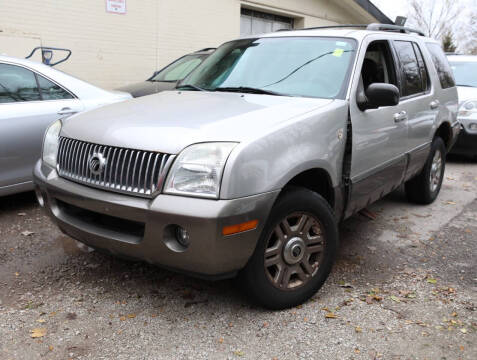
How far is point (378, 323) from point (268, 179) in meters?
1.17

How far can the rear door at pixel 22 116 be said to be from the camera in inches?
176

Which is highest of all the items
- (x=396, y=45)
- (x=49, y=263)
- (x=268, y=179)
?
(x=396, y=45)

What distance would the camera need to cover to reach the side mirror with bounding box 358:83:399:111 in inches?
135

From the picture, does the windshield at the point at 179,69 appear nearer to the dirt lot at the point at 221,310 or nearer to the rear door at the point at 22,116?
the rear door at the point at 22,116

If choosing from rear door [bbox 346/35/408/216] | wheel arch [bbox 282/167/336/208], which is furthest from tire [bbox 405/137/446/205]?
wheel arch [bbox 282/167/336/208]

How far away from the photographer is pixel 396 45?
4395mm

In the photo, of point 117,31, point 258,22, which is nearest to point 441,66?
point 117,31

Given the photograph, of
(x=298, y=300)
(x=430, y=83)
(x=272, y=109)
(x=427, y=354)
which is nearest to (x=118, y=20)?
(x=430, y=83)

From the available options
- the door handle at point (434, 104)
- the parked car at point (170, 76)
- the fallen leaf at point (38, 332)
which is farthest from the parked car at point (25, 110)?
the door handle at point (434, 104)

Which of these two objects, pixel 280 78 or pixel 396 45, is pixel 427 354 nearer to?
pixel 280 78

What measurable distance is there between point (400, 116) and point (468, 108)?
4.79 m

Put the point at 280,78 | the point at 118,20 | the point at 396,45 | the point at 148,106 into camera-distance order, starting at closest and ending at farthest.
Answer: the point at 148,106 < the point at 280,78 < the point at 396,45 < the point at 118,20

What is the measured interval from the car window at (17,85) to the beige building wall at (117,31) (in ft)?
13.3

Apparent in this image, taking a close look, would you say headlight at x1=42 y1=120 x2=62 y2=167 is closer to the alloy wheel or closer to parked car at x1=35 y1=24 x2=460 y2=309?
parked car at x1=35 y1=24 x2=460 y2=309
